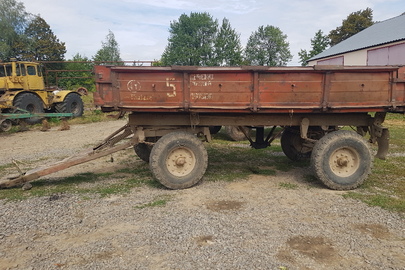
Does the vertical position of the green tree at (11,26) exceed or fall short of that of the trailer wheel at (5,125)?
it exceeds it

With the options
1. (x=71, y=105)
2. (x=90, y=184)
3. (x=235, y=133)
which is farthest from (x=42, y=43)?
(x=90, y=184)

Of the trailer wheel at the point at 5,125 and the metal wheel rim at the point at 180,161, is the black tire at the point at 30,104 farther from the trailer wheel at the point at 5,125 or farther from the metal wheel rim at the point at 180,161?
the metal wheel rim at the point at 180,161

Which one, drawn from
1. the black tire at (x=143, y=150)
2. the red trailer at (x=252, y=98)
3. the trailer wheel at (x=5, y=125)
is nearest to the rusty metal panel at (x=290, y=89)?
the red trailer at (x=252, y=98)

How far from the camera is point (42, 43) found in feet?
100

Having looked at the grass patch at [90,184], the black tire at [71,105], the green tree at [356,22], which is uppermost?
the green tree at [356,22]

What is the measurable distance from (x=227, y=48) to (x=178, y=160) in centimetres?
4466

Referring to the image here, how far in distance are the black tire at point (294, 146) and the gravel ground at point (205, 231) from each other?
5.27 ft

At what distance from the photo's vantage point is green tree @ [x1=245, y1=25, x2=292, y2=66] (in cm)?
5575

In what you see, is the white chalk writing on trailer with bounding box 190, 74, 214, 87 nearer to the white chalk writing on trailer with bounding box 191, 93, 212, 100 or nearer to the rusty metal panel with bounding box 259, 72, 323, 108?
the white chalk writing on trailer with bounding box 191, 93, 212, 100

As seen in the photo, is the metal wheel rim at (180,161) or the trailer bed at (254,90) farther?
the metal wheel rim at (180,161)

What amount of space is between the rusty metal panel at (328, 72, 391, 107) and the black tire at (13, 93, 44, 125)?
1305 cm

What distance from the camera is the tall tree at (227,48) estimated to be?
46.3m

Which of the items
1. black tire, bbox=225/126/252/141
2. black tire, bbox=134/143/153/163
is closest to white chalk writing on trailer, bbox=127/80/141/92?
black tire, bbox=134/143/153/163

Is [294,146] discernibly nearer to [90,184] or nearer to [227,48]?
[90,184]
